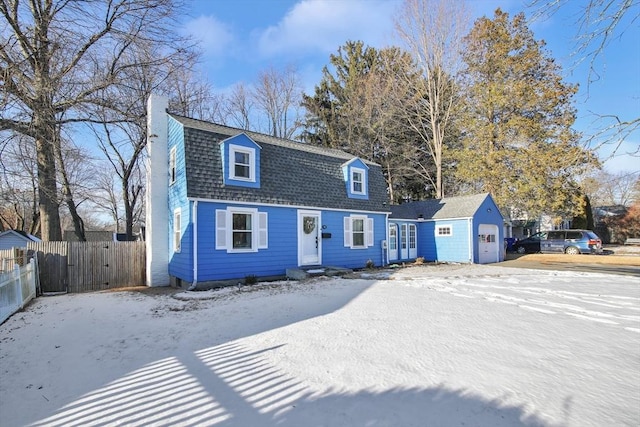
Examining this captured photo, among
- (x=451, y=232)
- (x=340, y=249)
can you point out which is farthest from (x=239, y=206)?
(x=451, y=232)

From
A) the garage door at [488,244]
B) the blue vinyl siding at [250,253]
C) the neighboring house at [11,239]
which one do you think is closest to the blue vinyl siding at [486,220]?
the garage door at [488,244]

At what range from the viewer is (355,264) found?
1483 centimetres

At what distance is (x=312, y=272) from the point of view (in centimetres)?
1230

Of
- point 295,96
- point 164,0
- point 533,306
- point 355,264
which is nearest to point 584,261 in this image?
point 355,264

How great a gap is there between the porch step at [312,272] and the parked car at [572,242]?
17117 mm

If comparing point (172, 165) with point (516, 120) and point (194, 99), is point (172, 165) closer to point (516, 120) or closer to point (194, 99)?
point (194, 99)

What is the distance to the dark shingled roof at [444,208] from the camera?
59.1ft

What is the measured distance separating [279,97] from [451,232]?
63.2ft

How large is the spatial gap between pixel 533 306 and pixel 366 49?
26.6m

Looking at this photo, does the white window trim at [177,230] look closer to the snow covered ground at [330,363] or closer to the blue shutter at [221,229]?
the blue shutter at [221,229]

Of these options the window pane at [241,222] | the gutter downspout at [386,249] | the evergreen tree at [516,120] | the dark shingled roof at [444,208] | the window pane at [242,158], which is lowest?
the gutter downspout at [386,249]

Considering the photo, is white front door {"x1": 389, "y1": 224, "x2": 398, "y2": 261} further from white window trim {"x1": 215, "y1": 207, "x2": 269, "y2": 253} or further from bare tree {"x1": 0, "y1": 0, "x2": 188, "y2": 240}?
bare tree {"x1": 0, "y1": 0, "x2": 188, "y2": 240}

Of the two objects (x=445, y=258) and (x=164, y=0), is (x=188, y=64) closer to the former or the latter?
(x=164, y=0)

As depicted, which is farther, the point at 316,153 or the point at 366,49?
the point at 366,49
